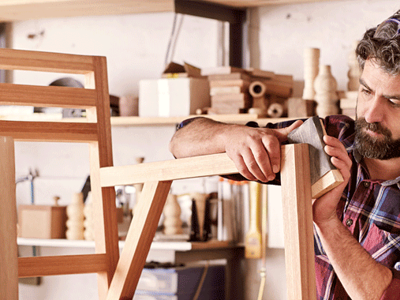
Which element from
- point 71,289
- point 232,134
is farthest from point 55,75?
point 232,134

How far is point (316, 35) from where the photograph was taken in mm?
2168

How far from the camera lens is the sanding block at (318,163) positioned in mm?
487

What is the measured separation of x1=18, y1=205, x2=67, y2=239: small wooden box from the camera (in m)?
2.15

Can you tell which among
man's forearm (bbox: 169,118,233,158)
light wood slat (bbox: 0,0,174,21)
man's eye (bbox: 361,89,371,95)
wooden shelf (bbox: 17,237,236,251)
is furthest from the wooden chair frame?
light wood slat (bbox: 0,0,174,21)

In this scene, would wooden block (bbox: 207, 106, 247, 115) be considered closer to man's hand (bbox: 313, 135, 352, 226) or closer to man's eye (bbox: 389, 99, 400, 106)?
man's eye (bbox: 389, 99, 400, 106)

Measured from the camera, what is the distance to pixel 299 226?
18.8 inches

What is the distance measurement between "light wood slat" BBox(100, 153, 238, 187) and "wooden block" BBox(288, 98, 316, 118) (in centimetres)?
125

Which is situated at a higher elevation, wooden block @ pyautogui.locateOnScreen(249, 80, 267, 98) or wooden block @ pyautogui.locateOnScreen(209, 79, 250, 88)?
wooden block @ pyautogui.locateOnScreen(209, 79, 250, 88)

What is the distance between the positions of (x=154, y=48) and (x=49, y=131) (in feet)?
5.47

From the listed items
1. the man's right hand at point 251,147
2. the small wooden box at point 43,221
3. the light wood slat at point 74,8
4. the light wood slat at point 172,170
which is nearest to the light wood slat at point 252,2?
the light wood slat at point 74,8

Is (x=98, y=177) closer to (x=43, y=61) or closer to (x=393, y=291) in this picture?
(x=43, y=61)

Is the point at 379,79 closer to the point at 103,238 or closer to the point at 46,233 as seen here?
the point at 103,238

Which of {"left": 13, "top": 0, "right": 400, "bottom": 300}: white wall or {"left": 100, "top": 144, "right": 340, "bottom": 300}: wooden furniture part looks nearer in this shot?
{"left": 100, "top": 144, "right": 340, "bottom": 300}: wooden furniture part

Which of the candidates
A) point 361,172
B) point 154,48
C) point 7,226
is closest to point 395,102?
point 361,172
